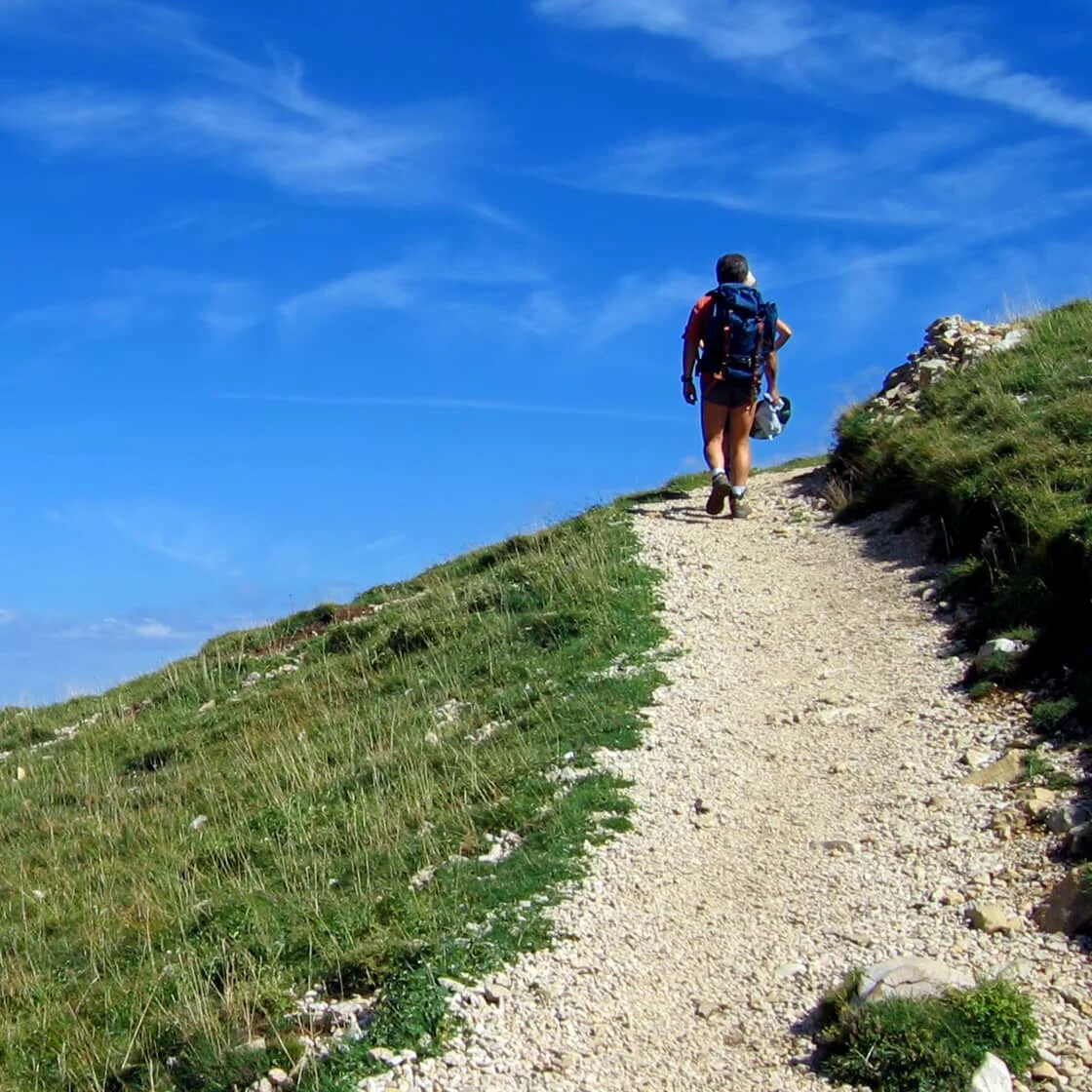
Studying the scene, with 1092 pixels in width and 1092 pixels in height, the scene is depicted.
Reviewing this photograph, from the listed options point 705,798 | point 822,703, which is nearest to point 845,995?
point 705,798

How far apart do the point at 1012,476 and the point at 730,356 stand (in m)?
4.05

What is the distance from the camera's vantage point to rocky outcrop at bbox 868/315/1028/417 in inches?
778

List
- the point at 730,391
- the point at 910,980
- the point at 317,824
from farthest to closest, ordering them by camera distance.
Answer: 1. the point at 730,391
2. the point at 317,824
3. the point at 910,980

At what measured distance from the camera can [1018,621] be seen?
12.4 metres

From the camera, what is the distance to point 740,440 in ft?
58.9

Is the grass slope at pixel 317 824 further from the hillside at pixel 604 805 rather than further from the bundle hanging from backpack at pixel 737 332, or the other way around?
the bundle hanging from backpack at pixel 737 332

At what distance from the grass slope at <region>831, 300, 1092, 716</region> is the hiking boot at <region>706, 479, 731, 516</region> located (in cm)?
161

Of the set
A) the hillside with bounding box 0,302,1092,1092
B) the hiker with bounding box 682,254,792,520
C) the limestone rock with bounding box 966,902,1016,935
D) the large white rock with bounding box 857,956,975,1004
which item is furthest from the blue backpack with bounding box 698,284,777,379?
the large white rock with bounding box 857,956,975,1004

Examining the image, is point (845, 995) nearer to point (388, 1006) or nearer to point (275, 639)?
point (388, 1006)

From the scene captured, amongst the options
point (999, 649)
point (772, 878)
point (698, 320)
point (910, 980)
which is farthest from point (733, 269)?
point (910, 980)

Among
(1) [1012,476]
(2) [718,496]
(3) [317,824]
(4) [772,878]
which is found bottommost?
(4) [772,878]

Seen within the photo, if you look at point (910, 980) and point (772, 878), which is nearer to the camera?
point (910, 980)

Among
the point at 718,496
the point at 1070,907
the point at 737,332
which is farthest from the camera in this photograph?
the point at 718,496

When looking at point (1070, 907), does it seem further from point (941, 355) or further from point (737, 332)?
point (941, 355)
